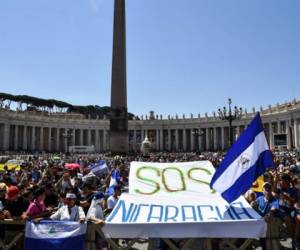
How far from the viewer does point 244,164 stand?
502cm

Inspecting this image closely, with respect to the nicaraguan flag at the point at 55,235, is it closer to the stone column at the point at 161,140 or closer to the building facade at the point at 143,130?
the building facade at the point at 143,130

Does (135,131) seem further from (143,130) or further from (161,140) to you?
(161,140)

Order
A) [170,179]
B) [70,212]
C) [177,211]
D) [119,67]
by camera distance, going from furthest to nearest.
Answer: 1. [119,67]
2. [170,179]
3. [70,212]
4. [177,211]

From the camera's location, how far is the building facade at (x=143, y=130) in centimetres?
6819

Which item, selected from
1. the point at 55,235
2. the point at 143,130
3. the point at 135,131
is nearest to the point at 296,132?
the point at 143,130

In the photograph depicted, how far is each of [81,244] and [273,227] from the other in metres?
2.60

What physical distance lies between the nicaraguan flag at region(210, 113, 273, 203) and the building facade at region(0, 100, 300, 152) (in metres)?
58.6

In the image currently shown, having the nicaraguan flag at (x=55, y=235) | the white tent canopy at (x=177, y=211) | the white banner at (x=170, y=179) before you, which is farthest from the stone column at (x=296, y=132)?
the nicaraguan flag at (x=55, y=235)

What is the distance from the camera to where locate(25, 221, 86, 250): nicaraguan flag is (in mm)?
4848

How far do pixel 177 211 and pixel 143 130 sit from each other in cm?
8333

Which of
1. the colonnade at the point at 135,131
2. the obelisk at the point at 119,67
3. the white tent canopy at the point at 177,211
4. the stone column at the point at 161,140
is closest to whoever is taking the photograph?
the white tent canopy at the point at 177,211

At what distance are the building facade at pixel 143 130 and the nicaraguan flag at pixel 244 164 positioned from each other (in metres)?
58.6

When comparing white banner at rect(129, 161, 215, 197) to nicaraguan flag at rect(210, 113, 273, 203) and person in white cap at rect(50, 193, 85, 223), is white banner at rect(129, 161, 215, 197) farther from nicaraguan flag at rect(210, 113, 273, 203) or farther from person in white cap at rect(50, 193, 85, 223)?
person in white cap at rect(50, 193, 85, 223)

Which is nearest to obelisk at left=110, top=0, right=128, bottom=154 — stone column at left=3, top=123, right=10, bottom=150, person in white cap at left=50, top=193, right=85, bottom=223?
person in white cap at left=50, top=193, right=85, bottom=223
